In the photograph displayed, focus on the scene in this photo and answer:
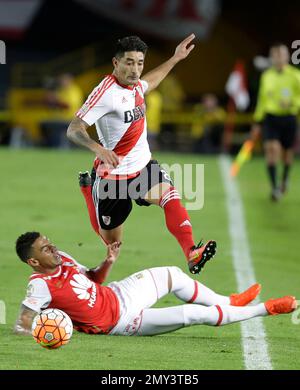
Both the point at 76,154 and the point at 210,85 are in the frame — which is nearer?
the point at 76,154

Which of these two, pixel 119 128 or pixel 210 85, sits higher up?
pixel 210 85

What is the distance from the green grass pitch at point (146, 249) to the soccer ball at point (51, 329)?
9 cm

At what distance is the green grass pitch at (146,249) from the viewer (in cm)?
967

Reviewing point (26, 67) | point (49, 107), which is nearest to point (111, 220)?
point (49, 107)

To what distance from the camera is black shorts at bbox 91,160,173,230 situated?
11.9 metres

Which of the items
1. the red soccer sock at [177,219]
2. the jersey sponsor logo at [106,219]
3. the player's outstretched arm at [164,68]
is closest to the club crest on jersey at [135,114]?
the player's outstretched arm at [164,68]

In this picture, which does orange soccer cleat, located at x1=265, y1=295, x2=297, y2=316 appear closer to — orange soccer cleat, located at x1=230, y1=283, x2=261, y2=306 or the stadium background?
the stadium background

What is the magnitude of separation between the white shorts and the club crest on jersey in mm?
1702

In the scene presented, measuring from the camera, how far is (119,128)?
11.8m
